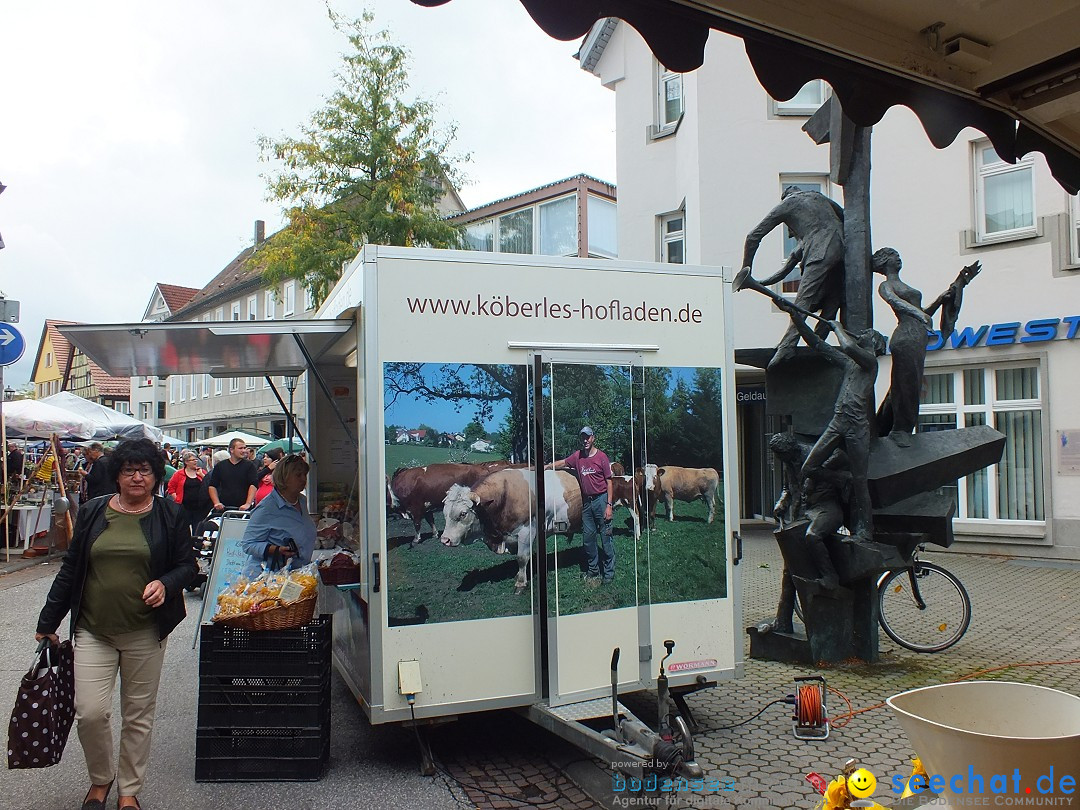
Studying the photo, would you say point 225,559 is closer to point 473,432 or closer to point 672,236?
point 473,432

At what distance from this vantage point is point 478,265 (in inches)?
193

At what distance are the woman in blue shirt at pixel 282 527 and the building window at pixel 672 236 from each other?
13052mm

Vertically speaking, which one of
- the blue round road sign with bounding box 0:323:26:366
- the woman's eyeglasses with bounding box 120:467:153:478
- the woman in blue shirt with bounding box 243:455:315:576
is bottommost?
the woman in blue shirt with bounding box 243:455:315:576

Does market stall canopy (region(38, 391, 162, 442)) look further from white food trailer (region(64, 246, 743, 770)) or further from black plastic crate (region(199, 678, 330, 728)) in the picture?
black plastic crate (region(199, 678, 330, 728))

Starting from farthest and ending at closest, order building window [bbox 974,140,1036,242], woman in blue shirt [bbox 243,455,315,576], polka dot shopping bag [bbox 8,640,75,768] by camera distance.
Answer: building window [bbox 974,140,1036,242], woman in blue shirt [bbox 243,455,315,576], polka dot shopping bag [bbox 8,640,75,768]

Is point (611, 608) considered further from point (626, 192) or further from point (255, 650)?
point (626, 192)

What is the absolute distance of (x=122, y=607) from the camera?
4230 mm

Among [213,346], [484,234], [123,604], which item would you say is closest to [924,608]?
[213,346]

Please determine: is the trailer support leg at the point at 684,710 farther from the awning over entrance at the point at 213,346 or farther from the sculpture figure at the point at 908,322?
the sculpture figure at the point at 908,322

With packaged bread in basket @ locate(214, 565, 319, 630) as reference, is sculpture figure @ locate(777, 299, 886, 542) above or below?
above

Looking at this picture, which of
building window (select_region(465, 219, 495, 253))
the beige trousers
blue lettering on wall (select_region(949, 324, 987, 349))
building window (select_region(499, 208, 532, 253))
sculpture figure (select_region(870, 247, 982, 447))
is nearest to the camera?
the beige trousers

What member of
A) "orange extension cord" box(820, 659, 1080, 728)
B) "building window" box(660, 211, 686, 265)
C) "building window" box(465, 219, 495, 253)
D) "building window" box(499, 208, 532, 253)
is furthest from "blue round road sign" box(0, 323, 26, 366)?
"building window" box(465, 219, 495, 253)

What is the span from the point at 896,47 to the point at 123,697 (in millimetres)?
4381

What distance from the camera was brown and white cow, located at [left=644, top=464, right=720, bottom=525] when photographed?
516 cm
